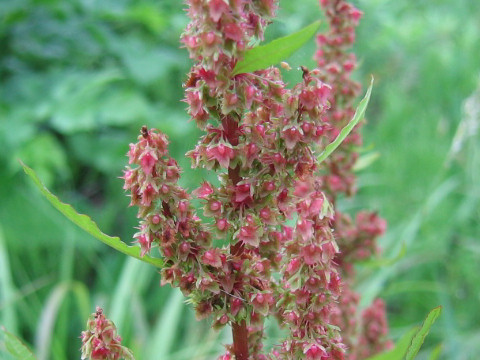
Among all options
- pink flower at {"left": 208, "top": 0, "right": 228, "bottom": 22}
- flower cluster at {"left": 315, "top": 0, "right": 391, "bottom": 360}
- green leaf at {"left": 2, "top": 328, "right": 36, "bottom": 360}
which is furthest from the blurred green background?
pink flower at {"left": 208, "top": 0, "right": 228, "bottom": 22}

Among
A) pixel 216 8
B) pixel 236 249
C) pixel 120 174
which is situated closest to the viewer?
pixel 216 8

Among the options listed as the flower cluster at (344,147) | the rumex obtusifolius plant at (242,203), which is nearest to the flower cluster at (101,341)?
the rumex obtusifolius plant at (242,203)

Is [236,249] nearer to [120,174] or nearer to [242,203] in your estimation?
[242,203]

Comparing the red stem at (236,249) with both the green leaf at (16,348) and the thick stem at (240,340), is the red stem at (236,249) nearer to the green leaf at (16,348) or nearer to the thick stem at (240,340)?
the thick stem at (240,340)

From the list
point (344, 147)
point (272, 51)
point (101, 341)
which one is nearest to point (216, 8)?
point (272, 51)

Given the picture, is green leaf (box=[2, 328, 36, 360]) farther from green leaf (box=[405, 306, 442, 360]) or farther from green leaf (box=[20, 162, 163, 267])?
green leaf (box=[405, 306, 442, 360])
